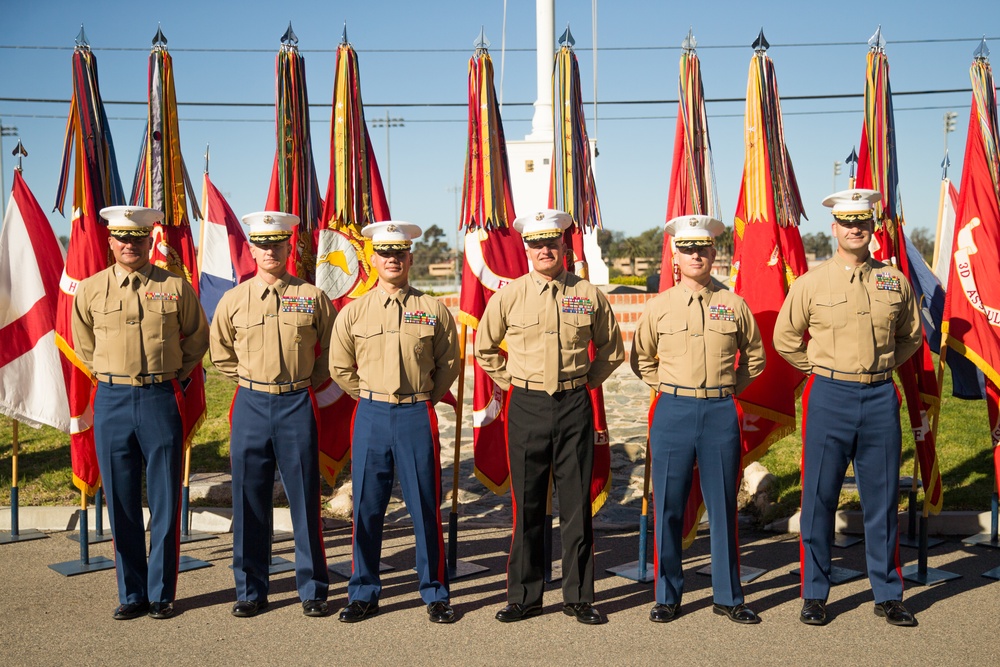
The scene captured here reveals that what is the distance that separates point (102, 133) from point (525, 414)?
3.64 metres

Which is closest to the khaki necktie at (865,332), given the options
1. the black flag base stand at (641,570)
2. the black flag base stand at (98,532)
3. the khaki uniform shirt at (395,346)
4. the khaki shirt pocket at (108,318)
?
the black flag base stand at (641,570)

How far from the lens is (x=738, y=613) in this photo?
4.97 meters

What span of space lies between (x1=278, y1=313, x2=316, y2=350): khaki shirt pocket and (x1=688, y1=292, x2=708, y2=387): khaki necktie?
6.87ft

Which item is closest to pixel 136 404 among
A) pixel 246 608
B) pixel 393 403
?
pixel 246 608

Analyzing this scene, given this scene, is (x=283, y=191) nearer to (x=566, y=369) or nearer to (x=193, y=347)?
(x=193, y=347)

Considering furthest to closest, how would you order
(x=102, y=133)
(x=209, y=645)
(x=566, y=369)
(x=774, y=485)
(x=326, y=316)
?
(x=774, y=485) → (x=102, y=133) → (x=326, y=316) → (x=566, y=369) → (x=209, y=645)

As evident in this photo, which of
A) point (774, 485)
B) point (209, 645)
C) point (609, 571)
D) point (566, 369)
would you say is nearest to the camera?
point (209, 645)

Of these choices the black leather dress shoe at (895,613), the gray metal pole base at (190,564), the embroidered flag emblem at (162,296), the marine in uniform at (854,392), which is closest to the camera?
the black leather dress shoe at (895,613)

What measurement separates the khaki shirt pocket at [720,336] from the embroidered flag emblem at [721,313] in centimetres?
2

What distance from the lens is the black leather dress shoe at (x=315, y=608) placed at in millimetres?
5109

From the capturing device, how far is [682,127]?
6.22 m

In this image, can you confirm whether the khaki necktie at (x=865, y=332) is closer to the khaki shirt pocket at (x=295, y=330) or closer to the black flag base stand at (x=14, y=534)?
the khaki shirt pocket at (x=295, y=330)

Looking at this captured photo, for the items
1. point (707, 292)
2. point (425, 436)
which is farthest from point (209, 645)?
point (707, 292)

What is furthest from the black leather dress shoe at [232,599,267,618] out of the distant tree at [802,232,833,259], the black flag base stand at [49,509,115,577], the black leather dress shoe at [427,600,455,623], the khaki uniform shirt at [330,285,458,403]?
the distant tree at [802,232,833,259]
